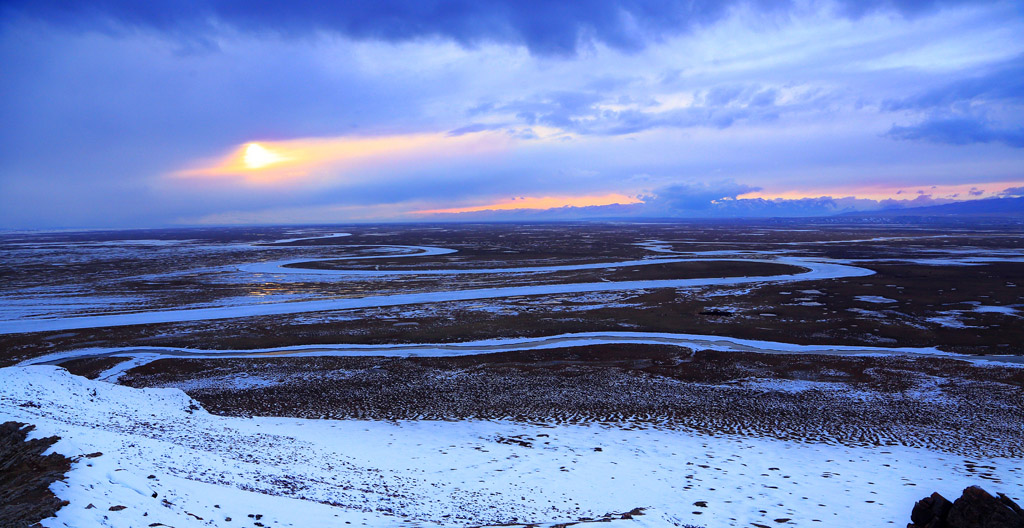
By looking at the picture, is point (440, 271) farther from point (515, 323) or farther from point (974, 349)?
point (974, 349)

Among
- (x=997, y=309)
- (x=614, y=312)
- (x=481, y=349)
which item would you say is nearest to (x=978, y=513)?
(x=481, y=349)

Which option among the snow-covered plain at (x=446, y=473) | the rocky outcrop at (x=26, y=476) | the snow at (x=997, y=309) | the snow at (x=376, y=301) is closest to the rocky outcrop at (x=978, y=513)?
the snow-covered plain at (x=446, y=473)

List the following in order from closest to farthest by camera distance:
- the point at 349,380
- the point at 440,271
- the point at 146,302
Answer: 1. the point at 349,380
2. the point at 146,302
3. the point at 440,271

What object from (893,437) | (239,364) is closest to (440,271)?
(239,364)

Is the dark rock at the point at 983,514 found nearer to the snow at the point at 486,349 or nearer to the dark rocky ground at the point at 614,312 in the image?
the snow at the point at 486,349

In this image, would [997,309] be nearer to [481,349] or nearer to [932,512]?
[481,349]
